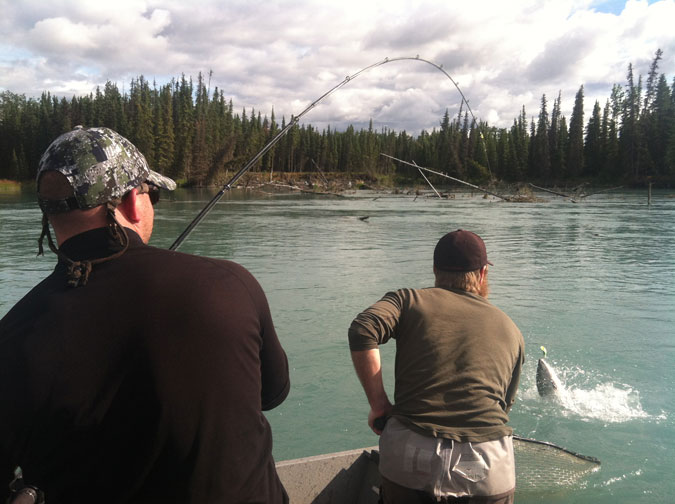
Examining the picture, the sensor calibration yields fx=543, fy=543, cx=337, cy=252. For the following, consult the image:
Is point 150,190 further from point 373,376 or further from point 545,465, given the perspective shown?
point 545,465

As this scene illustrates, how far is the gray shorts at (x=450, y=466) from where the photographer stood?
7.84 ft

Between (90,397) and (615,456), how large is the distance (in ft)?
17.9

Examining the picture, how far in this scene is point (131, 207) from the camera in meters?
1.71

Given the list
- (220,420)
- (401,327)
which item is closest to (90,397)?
(220,420)

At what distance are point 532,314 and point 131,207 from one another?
1023 cm

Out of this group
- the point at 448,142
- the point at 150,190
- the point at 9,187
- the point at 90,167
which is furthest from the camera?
the point at 448,142

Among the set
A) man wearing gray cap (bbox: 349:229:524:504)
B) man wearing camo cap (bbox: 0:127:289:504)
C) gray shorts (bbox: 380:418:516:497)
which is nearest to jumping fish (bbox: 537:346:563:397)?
man wearing gray cap (bbox: 349:229:524:504)

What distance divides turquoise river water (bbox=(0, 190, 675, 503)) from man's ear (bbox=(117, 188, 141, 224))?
3845mm

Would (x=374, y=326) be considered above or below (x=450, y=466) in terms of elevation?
above

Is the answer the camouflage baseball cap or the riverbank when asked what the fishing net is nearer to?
the camouflage baseball cap

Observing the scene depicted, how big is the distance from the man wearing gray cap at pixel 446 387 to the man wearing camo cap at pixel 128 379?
1.10 m

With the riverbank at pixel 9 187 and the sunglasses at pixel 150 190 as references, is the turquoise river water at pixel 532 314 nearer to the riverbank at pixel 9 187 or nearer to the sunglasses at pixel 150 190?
the sunglasses at pixel 150 190

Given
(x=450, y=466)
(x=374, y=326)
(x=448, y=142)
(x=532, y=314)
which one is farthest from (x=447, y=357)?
(x=448, y=142)

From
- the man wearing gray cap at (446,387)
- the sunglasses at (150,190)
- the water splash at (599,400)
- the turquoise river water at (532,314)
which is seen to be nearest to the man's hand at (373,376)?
the man wearing gray cap at (446,387)
